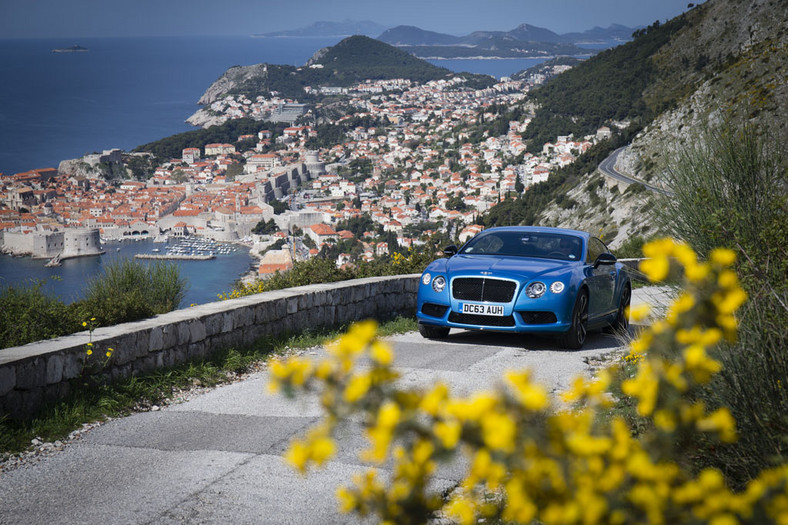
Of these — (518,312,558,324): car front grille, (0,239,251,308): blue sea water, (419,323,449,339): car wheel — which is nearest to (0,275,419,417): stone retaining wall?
(419,323,449,339): car wheel

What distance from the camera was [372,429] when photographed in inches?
56.1

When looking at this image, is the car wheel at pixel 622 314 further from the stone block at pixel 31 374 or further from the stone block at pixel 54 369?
the stone block at pixel 31 374

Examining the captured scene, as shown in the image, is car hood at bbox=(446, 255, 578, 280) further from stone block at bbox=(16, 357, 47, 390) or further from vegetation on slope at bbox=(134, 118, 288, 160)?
vegetation on slope at bbox=(134, 118, 288, 160)

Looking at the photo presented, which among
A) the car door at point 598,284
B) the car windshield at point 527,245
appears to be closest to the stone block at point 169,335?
the car windshield at point 527,245

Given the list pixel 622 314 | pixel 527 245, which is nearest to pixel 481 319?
pixel 527 245

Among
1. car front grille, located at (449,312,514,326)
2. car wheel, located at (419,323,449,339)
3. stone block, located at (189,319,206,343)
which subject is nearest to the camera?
stone block, located at (189,319,206,343)

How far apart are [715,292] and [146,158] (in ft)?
502

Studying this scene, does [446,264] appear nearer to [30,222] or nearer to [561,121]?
[30,222]

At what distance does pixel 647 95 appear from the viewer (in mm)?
99125

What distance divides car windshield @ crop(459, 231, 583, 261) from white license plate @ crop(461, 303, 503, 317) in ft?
3.53

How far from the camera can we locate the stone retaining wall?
539cm

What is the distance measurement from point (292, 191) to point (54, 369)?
451ft

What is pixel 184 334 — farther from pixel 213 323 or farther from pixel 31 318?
pixel 31 318

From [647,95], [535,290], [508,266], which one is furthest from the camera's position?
[647,95]
